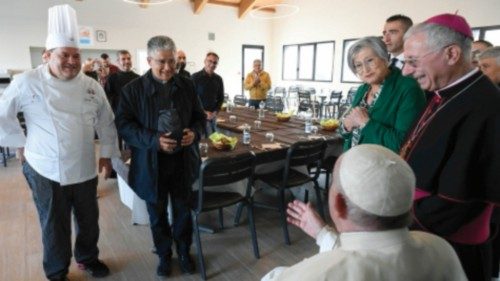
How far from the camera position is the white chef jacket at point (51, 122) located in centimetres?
180

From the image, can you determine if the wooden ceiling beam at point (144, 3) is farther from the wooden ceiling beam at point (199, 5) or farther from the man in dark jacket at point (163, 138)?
the man in dark jacket at point (163, 138)

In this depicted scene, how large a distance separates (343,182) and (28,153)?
6.18ft

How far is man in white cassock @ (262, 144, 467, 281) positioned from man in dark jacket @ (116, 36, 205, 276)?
4.40 feet

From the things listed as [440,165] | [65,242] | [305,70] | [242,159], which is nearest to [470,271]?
[440,165]

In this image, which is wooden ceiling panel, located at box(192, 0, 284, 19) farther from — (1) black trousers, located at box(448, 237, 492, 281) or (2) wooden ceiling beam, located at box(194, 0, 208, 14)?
(1) black trousers, located at box(448, 237, 492, 281)

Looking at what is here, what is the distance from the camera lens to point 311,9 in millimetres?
9984

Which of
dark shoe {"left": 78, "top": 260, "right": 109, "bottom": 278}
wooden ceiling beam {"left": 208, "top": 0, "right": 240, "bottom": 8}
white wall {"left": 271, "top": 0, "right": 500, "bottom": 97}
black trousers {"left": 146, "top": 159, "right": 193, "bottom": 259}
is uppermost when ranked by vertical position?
wooden ceiling beam {"left": 208, "top": 0, "right": 240, "bottom": 8}

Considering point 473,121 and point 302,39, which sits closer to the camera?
point 473,121

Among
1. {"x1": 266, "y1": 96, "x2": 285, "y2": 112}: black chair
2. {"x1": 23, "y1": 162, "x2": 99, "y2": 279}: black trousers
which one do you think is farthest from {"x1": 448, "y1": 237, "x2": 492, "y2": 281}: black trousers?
{"x1": 266, "y1": 96, "x2": 285, "y2": 112}: black chair

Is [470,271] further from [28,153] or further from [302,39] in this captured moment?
[302,39]

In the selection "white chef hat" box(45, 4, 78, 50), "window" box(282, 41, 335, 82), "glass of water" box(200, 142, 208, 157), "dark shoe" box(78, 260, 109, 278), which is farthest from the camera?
"window" box(282, 41, 335, 82)

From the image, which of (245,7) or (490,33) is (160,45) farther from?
(245,7)

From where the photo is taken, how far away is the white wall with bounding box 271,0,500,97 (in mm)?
6676

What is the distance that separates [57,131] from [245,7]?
9380 mm
